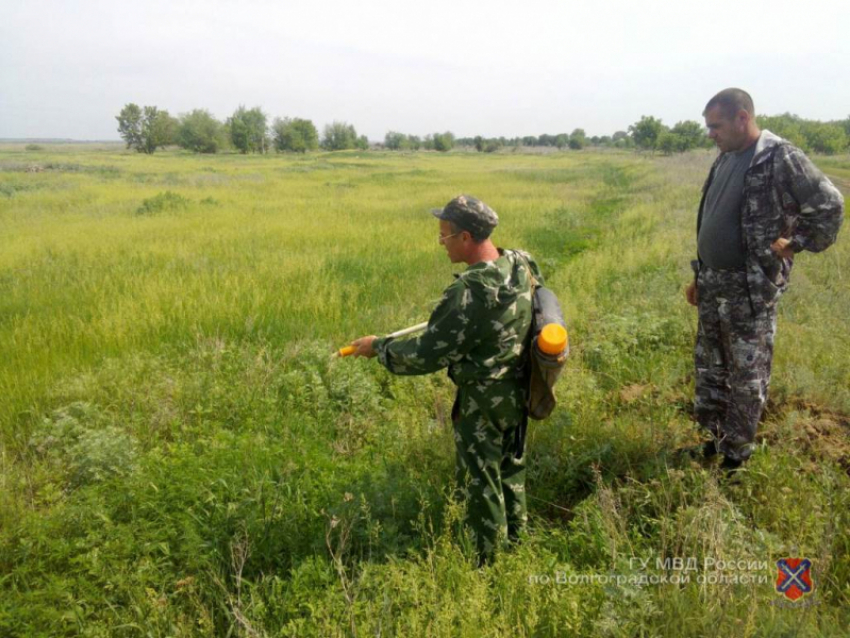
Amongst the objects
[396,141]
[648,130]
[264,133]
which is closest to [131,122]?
[264,133]

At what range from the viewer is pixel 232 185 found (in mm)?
21562

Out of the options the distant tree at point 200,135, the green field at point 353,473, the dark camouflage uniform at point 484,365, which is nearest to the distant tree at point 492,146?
the distant tree at point 200,135

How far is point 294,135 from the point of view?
82438 mm

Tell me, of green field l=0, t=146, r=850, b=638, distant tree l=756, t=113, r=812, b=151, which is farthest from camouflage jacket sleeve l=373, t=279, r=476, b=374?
distant tree l=756, t=113, r=812, b=151

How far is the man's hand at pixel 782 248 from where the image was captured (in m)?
2.59

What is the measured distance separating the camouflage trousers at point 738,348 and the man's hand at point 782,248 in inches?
8.3

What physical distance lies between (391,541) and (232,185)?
21753 millimetres

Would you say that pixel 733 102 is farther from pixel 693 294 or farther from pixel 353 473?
pixel 353 473

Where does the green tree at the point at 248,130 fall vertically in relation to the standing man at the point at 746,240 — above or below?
above

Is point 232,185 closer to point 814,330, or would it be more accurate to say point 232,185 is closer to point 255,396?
point 255,396

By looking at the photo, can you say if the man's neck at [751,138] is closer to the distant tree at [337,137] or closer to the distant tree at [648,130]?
the distant tree at [648,130]

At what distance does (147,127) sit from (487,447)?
89.7m

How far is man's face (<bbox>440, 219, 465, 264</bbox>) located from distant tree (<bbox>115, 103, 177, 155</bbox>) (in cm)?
8767

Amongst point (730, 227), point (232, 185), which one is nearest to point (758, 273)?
point (730, 227)
